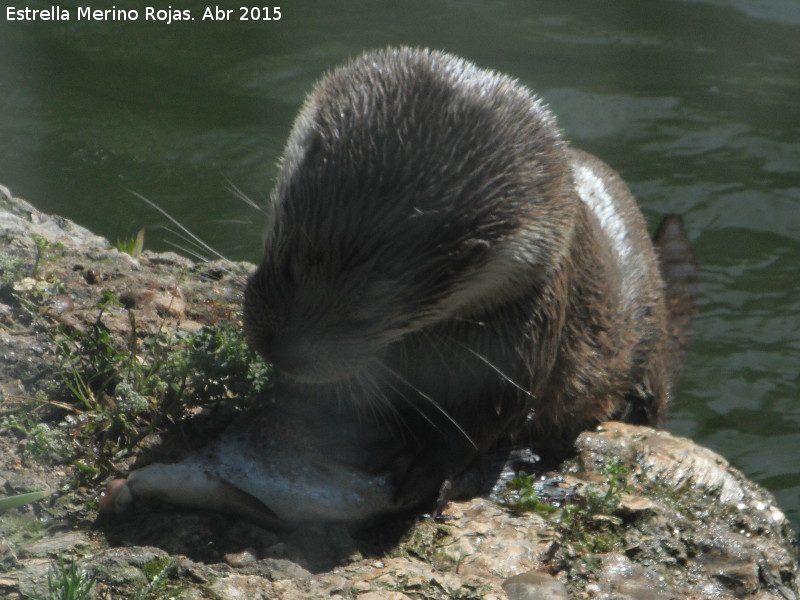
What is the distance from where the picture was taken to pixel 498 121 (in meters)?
2.88

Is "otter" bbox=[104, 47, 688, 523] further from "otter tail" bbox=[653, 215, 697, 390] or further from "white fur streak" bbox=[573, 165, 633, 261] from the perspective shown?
"otter tail" bbox=[653, 215, 697, 390]

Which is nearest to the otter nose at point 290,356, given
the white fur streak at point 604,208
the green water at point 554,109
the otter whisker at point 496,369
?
the otter whisker at point 496,369

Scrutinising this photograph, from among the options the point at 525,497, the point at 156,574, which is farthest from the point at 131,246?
the point at 156,574

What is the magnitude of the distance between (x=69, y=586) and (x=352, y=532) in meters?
0.87

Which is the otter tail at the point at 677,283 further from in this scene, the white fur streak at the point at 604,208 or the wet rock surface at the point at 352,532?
the wet rock surface at the point at 352,532

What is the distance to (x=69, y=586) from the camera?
2053mm

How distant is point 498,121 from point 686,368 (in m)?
3.32

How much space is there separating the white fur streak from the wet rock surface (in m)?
0.76

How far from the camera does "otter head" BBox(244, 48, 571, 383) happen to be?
2.58 m

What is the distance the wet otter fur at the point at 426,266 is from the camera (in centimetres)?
259

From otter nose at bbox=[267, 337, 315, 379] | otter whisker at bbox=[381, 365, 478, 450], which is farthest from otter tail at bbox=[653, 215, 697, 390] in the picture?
otter nose at bbox=[267, 337, 315, 379]

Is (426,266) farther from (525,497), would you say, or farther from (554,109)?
(554,109)

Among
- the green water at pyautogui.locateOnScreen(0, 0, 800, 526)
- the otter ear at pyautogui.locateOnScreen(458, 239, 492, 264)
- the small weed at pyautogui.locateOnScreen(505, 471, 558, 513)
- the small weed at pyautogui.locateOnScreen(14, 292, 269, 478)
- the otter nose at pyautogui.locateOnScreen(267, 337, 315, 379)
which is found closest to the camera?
the otter nose at pyautogui.locateOnScreen(267, 337, 315, 379)

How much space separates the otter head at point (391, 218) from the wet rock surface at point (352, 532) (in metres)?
0.46
